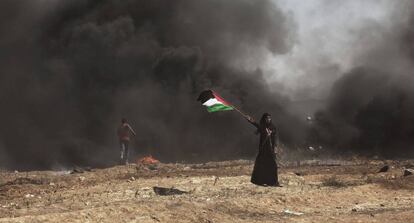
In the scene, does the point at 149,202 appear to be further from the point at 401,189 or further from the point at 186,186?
the point at 401,189

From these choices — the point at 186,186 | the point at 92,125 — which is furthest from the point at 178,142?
the point at 186,186

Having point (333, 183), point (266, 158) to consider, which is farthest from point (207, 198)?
point (333, 183)

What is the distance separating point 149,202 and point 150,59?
1952 cm

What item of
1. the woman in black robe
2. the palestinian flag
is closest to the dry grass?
the woman in black robe

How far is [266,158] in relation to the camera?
39.2 ft

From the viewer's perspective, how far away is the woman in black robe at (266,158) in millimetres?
11898

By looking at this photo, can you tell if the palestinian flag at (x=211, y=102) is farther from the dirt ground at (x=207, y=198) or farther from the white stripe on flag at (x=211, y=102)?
the dirt ground at (x=207, y=198)

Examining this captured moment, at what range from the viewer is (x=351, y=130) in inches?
1010

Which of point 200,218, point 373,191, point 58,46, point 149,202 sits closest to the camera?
point 200,218

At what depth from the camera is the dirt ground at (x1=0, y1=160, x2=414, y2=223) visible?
829 cm

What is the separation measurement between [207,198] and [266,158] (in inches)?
90.0

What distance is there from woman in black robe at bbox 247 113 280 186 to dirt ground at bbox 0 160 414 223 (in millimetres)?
276

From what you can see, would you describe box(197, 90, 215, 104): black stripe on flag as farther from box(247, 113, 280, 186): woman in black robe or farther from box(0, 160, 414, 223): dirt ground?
box(0, 160, 414, 223): dirt ground

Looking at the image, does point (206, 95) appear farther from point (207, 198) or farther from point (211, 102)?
point (207, 198)
